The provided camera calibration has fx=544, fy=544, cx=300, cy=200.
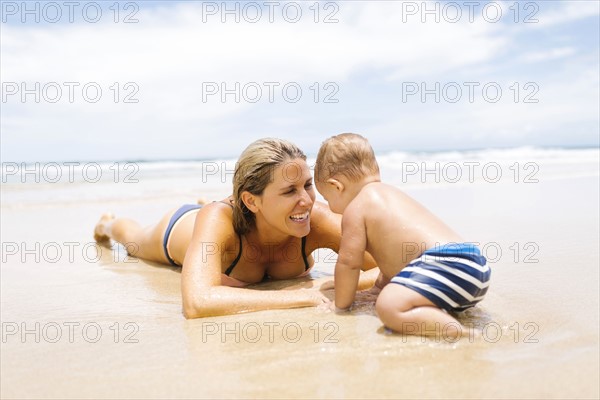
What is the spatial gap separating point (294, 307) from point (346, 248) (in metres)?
0.61

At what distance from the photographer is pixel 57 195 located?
13.2 m

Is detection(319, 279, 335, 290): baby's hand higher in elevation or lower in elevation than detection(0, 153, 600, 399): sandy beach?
higher

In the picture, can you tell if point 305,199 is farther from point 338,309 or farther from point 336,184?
point 338,309

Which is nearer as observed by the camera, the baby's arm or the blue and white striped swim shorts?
the blue and white striped swim shorts

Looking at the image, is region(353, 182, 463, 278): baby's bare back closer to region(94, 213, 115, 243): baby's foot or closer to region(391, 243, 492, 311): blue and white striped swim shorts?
region(391, 243, 492, 311): blue and white striped swim shorts

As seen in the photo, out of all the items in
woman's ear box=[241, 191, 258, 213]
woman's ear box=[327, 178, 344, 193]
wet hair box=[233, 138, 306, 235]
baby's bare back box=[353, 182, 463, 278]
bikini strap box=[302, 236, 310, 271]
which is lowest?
bikini strap box=[302, 236, 310, 271]

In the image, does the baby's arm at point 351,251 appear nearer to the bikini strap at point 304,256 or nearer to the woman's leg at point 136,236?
the bikini strap at point 304,256

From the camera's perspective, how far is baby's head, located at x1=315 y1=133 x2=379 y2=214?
3.74m

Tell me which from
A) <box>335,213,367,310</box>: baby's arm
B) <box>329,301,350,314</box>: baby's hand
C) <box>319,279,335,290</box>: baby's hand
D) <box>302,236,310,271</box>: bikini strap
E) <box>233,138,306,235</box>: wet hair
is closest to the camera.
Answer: <box>335,213,367,310</box>: baby's arm

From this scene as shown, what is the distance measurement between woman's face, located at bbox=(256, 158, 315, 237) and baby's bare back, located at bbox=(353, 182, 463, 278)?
2.11 ft

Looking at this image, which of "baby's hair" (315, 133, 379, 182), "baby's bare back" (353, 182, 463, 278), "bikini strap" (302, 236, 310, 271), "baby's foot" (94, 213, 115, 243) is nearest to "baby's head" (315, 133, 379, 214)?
"baby's hair" (315, 133, 379, 182)

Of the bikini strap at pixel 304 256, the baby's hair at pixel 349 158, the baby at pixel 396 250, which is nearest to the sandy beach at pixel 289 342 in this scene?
the baby at pixel 396 250

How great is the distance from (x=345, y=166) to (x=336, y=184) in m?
0.14

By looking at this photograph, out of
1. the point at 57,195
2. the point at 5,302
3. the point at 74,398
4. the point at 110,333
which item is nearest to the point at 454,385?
the point at 74,398
